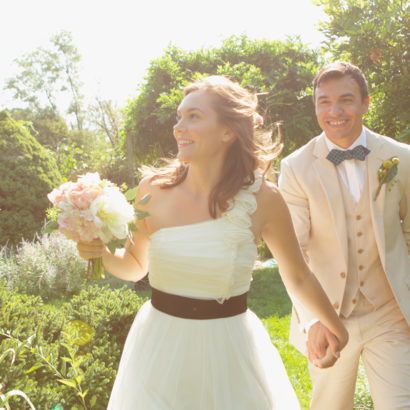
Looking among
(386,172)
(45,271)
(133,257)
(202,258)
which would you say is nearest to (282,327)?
(45,271)

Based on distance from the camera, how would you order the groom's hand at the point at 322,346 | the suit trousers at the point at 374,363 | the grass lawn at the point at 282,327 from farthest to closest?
the grass lawn at the point at 282,327 < the suit trousers at the point at 374,363 < the groom's hand at the point at 322,346

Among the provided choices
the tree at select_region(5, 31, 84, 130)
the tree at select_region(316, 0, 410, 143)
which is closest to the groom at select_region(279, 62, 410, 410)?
the tree at select_region(316, 0, 410, 143)

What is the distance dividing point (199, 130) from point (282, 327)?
4.79 m

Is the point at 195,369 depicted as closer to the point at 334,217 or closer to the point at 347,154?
the point at 334,217

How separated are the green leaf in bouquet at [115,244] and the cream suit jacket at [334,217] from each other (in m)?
1.49

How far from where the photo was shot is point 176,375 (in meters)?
2.33

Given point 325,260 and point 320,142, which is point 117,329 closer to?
point 325,260

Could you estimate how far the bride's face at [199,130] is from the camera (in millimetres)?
2510

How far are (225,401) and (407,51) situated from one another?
5.26 m

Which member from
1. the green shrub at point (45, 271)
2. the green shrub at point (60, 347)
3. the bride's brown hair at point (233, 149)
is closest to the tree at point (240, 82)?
the green shrub at point (45, 271)

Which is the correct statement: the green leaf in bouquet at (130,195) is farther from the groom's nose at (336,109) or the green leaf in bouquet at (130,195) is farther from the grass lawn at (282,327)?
the grass lawn at (282,327)

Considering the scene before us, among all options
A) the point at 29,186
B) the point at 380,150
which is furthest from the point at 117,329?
the point at 29,186

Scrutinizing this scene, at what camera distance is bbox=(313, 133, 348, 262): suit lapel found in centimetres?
323

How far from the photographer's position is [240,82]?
10.4 m
